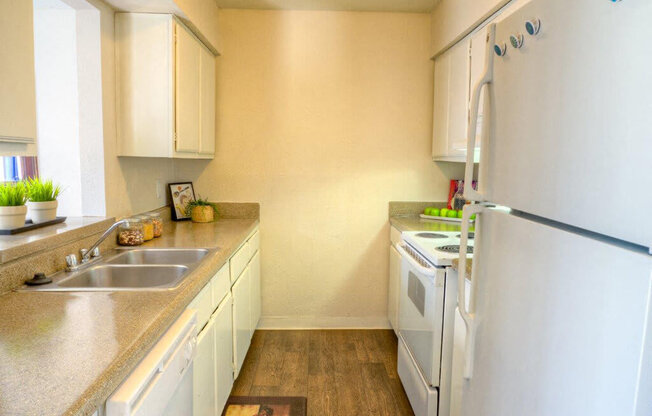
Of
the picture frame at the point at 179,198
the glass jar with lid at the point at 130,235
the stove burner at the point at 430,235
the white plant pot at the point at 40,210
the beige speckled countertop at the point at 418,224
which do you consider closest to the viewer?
the white plant pot at the point at 40,210

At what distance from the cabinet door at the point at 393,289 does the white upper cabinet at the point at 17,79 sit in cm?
252

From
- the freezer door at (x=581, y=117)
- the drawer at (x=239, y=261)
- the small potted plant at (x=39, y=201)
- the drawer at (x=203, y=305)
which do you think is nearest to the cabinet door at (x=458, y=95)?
the drawer at (x=239, y=261)

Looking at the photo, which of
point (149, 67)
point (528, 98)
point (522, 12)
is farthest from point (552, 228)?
point (149, 67)

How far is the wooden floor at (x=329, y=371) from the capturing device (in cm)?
285

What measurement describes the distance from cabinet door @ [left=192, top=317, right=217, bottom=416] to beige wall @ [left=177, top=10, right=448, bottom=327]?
1.74m

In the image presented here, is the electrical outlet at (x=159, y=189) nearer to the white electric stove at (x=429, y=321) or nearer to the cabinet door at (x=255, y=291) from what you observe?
the cabinet door at (x=255, y=291)

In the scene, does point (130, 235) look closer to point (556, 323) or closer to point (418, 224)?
point (418, 224)

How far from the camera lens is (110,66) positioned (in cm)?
260

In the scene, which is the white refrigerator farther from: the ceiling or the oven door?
the ceiling

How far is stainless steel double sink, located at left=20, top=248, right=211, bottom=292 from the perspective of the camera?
1.91 meters

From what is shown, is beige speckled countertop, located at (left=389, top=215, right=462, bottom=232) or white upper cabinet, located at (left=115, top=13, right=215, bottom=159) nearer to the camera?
white upper cabinet, located at (left=115, top=13, right=215, bottom=159)

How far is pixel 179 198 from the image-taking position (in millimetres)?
3617

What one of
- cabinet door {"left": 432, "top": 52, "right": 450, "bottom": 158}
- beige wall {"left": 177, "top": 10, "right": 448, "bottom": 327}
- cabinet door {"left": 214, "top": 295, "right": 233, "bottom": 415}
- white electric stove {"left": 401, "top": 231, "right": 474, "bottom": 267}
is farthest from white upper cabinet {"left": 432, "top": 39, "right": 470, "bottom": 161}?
cabinet door {"left": 214, "top": 295, "right": 233, "bottom": 415}

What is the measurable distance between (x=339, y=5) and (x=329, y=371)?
2.56 meters
